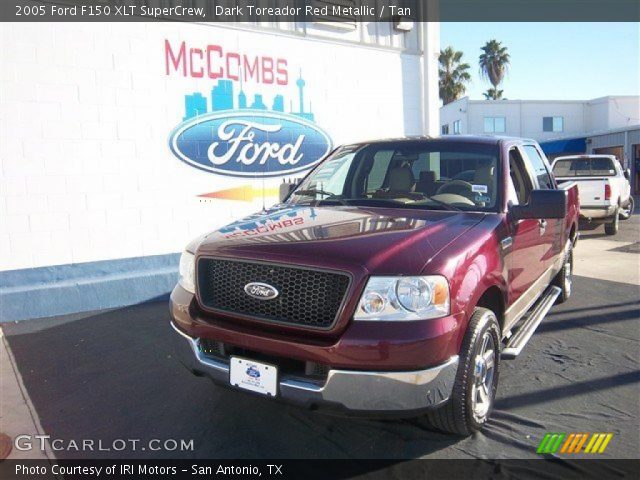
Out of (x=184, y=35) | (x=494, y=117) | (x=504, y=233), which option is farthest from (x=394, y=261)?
(x=494, y=117)

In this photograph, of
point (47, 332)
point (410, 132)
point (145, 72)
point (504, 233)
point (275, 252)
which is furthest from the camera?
point (410, 132)

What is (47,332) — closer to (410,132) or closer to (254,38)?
(254,38)

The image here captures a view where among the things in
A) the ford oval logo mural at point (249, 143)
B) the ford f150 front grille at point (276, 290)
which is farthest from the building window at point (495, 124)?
the ford f150 front grille at point (276, 290)

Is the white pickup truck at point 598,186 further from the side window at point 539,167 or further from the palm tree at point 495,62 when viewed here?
the palm tree at point 495,62

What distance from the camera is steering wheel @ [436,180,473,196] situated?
12.4ft

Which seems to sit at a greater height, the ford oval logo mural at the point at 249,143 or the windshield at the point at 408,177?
the ford oval logo mural at the point at 249,143

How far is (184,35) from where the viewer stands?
6520 millimetres

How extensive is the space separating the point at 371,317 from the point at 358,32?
6776 millimetres

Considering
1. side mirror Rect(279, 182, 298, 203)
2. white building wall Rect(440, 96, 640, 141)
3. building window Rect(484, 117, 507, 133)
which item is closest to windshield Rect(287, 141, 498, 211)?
side mirror Rect(279, 182, 298, 203)

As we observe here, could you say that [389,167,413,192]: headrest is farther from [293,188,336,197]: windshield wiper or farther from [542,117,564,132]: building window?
[542,117,564,132]: building window

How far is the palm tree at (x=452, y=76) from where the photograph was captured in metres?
45.5

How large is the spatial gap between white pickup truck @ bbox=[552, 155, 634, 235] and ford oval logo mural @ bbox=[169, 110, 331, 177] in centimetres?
567

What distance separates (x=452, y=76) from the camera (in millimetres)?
45719

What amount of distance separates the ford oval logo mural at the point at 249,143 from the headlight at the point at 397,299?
4.71 metres
